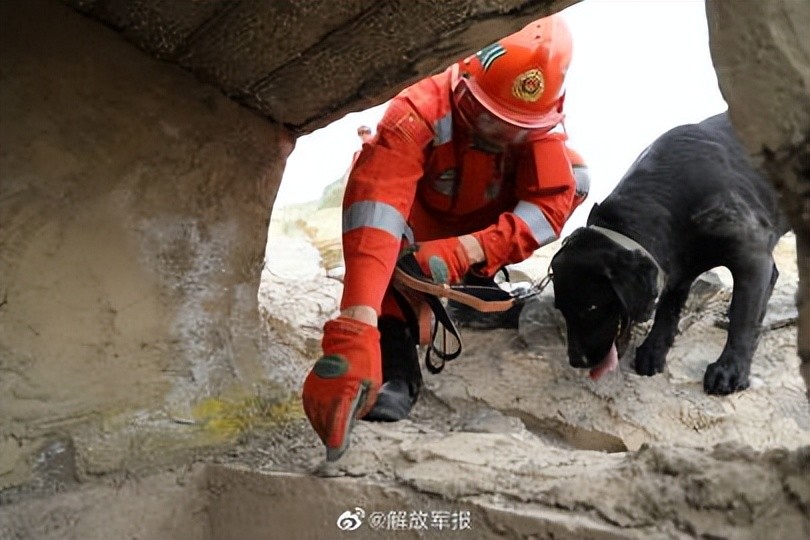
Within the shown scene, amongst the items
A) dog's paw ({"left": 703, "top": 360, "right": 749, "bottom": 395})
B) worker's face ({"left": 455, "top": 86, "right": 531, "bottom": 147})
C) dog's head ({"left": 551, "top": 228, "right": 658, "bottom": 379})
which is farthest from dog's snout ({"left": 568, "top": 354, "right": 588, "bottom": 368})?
worker's face ({"left": 455, "top": 86, "right": 531, "bottom": 147})

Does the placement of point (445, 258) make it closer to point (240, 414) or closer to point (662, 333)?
point (240, 414)

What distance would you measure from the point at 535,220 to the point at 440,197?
0.19m

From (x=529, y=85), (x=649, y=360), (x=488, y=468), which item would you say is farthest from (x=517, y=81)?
(x=649, y=360)

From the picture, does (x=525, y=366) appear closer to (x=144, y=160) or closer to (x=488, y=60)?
(x=488, y=60)

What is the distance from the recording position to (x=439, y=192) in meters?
1.55

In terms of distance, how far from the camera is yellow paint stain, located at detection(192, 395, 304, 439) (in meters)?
1.19

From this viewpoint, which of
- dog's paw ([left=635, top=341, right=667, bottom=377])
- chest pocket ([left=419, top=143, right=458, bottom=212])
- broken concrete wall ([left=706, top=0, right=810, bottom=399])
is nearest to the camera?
broken concrete wall ([left=706, top=0, right=810, bottom=399])

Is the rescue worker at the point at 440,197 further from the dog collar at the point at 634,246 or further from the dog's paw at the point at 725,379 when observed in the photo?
the dog's paw at the point at 725,379

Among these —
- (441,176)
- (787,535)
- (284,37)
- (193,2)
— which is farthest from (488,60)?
(787,535)

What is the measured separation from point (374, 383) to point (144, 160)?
0.46m

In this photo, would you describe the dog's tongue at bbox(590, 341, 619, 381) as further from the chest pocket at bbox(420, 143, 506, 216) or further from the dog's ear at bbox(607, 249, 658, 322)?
the chest pocket at bbox(420, 143, 506, 216)

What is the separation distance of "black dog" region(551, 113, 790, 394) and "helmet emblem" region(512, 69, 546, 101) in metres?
0.41

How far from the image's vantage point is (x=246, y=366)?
1.28m

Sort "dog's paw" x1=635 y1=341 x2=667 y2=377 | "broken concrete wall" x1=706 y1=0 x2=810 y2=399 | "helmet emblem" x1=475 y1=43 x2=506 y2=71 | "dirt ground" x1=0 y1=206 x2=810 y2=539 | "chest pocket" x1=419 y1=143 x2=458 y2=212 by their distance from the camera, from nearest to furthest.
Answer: "broken concrete wall" x1=706 y1=0 x2=810 y2=399
"dirt ground" x1=0 y1=206 x2=810 y2=539
"helmet emblem" x1=475 y1=43 x2=506 y2=71
"chest pocket" x1=419 y1=143 x2=458 y2=212
"dog's paw" x1=635 y1=341 x2=667 y2=377
